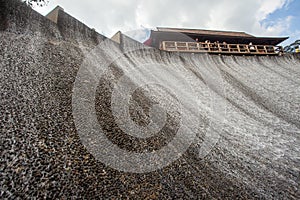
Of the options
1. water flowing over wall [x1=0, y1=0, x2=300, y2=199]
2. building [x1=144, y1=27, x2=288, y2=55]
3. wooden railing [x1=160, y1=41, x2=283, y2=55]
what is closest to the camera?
water flowing over wall [x1=0, y1=0, x2=300, y2=199]

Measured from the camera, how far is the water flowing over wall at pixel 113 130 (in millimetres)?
2697

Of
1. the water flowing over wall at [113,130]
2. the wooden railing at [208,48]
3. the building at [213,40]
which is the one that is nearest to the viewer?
the water flowing over wall at [113,130]

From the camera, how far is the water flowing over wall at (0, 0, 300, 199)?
2.70 m

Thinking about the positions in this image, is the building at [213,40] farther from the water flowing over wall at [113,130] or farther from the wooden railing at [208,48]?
the water flowing over wall at [113,130]

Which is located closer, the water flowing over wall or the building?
the water flowing over wall

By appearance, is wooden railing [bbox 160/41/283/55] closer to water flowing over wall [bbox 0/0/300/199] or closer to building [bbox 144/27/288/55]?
building [bbox 144/27/288/55]

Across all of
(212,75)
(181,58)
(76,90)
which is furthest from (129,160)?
(181,58)

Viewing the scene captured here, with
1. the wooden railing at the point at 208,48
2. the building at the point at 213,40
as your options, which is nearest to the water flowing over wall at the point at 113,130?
the wooden railing at the point at 208,48

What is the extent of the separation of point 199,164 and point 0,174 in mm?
3558

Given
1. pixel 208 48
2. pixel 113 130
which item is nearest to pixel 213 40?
pixel 208 48

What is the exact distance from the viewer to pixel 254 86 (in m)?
10.8

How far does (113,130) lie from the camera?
155 inches

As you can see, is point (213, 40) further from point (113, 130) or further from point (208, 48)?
point (113, 130)

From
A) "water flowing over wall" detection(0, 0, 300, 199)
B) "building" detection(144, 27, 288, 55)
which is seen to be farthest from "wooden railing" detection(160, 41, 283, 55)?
"water flowing over wall" detection(0, 0, 300, 199)
